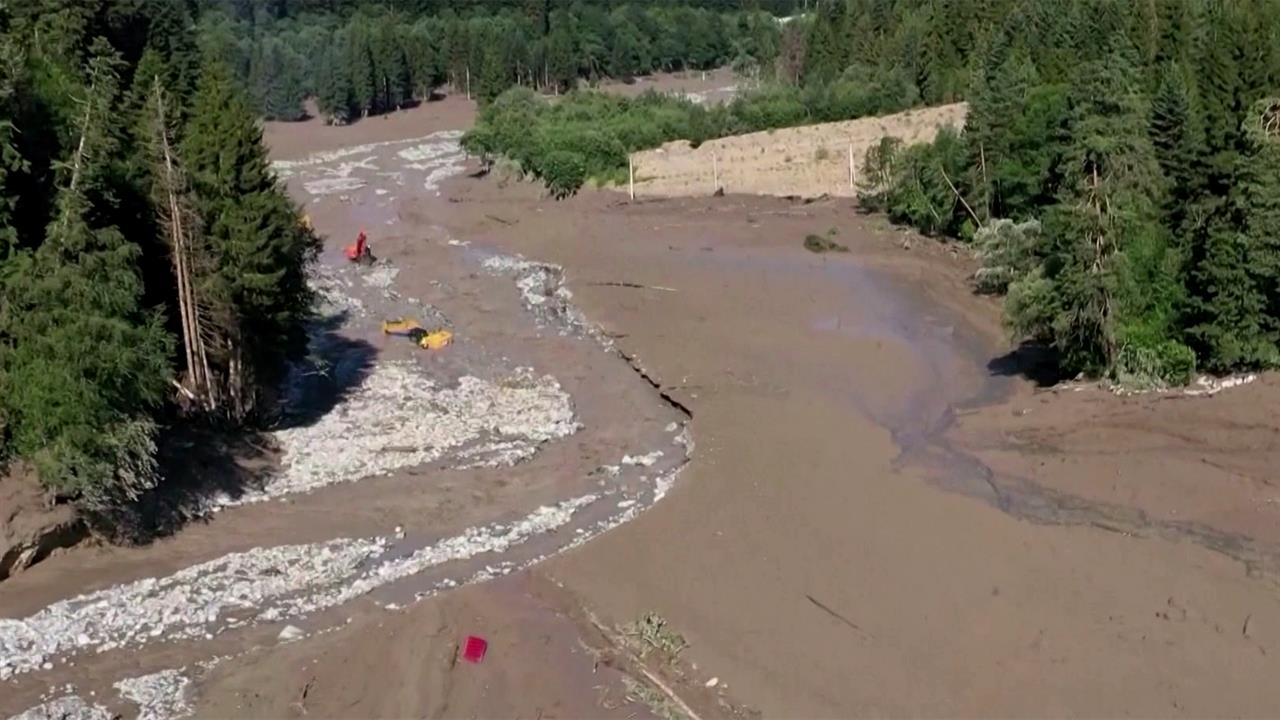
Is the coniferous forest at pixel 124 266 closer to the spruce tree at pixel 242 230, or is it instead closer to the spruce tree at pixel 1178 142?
the spruce tree at pixel 242 230

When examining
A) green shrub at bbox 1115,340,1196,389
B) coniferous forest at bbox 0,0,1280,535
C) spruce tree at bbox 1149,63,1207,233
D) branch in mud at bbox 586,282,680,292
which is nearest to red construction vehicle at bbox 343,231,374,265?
coniferous forest at bbox 0,0,1280,535

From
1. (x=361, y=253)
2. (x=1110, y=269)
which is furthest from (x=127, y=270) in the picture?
(x=361, y=253)

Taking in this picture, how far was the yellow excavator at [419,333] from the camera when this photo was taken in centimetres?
4034

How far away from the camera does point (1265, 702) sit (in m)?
18.3

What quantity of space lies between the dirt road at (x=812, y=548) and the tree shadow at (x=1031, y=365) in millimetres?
255

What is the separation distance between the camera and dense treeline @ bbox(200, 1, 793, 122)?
4112 inches

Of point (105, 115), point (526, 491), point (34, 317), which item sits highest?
point (105, 115)

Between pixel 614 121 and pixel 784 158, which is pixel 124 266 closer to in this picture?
pixel 784 158

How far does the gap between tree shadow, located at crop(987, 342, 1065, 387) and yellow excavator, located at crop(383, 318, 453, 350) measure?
52.4ft

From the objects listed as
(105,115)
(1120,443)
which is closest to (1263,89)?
(1120,443)

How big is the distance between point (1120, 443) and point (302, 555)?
1635 centimetres

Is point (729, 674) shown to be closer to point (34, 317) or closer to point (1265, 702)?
point (1265, 702)

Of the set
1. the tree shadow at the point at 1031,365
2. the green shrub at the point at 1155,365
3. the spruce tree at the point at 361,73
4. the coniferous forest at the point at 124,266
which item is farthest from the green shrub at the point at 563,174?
the spruce tree at the point at 361,73

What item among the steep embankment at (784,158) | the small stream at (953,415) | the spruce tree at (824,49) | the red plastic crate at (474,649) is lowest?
the small stream at (953,415)
